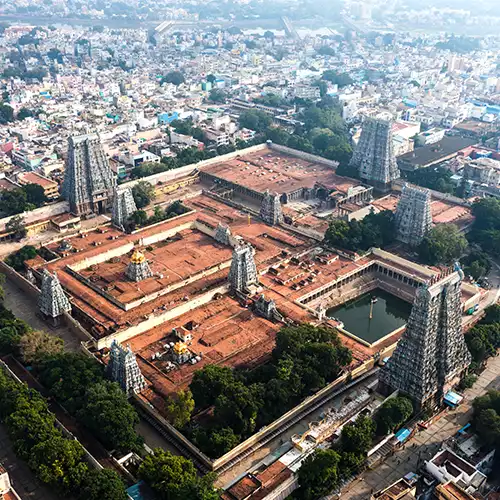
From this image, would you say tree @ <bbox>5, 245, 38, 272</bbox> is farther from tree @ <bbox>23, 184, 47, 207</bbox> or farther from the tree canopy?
the tree canopy

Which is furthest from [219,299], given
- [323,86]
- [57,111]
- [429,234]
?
[323,86]

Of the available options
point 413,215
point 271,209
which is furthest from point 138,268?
point 413,215

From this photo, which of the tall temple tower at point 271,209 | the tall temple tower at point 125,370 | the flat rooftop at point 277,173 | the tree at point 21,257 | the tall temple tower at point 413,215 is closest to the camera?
the tall temple tower at point 125,370

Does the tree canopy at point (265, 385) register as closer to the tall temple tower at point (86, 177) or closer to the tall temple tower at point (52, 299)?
the tall temple tower at point (52, 299)

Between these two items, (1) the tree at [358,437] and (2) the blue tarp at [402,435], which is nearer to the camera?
(1) the tree at [358,437]

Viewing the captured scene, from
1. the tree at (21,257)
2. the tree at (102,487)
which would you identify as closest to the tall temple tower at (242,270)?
the tree at (21,257)

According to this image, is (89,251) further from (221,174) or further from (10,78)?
(10,78)

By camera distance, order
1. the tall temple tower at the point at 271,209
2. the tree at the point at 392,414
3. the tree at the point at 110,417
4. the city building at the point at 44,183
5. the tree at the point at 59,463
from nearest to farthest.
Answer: the tree at the point at 59,463, the tree at the point at 110,417, the tree at the point at 392,414, the tall temple tower at the point at 271,209, the city building at the point at 44,183
